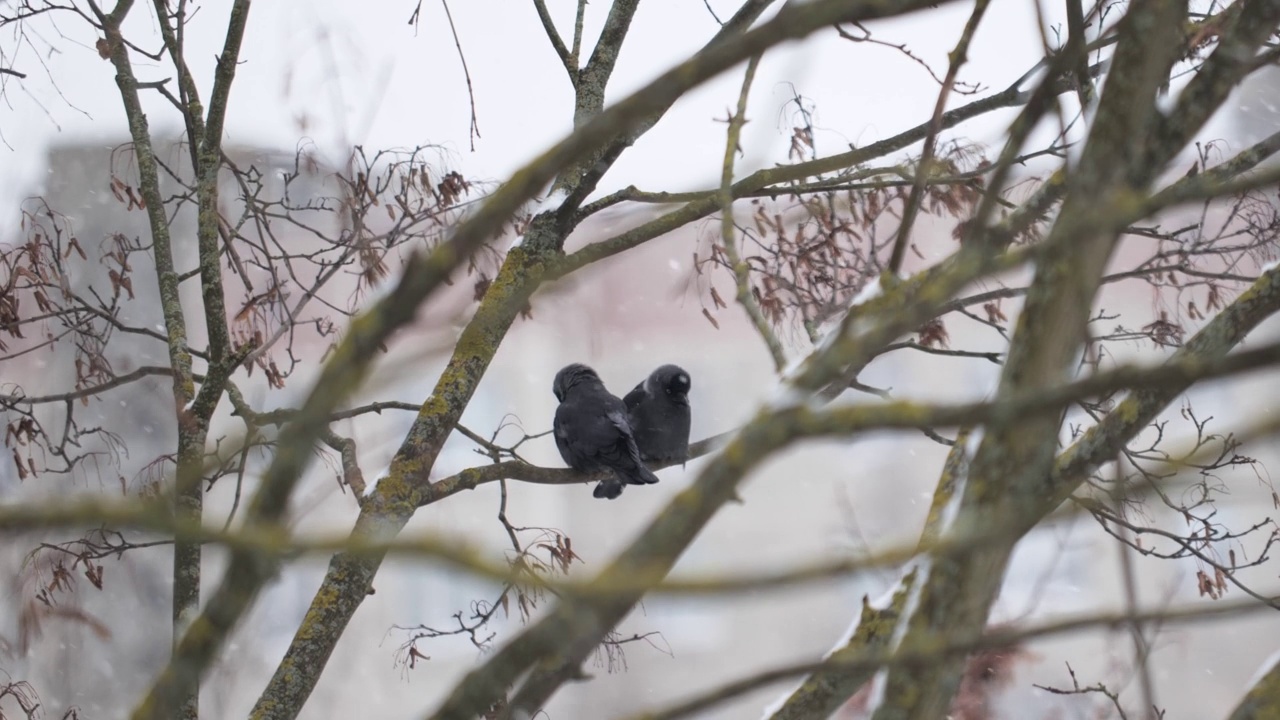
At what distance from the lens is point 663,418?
2.41 meters

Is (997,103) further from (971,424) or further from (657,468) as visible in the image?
(971,424)

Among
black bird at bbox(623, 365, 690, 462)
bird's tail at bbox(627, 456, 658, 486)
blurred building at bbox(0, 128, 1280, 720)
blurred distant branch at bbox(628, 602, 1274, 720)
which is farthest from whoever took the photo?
blurred building at bbox(0, 128, 1280, 720)

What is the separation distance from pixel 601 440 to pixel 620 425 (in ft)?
0.18

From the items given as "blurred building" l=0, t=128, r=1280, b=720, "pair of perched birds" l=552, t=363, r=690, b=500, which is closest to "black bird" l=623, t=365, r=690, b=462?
"pair of perched birds" l=552, t=363, r=690, b=500

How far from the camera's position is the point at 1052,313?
2.18ft

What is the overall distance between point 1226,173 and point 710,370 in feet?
9.93

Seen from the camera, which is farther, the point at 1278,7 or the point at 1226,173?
the point at 1226,173

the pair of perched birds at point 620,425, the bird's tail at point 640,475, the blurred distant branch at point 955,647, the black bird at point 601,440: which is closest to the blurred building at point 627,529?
the pair of perched birds at point 620,425

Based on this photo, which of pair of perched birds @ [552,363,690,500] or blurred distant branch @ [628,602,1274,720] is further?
pair of perched birds @ [552,363,690,500]

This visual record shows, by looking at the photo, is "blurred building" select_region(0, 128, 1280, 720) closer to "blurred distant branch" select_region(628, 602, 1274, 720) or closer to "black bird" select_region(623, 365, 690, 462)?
"black bird" select_region(623, 365, 690, 462)

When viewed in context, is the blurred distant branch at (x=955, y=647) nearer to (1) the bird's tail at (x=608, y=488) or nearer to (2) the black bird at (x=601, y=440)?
(2) the black bird at (x=601, y=440)

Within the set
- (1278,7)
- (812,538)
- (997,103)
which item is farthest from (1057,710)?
(1278,7)

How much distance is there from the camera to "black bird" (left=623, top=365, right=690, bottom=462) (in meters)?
2.39

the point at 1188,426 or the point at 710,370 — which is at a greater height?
the point at 710,370
